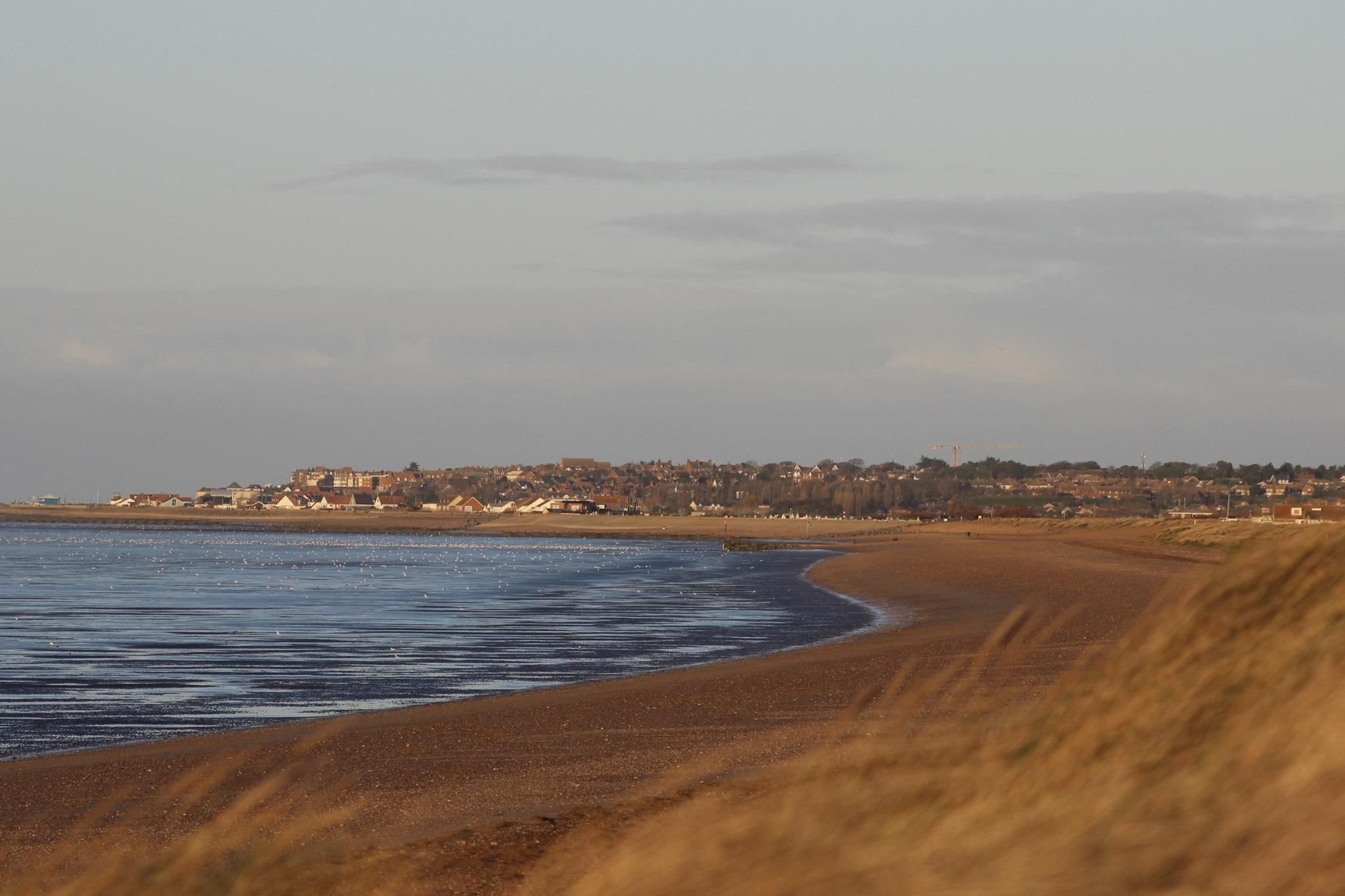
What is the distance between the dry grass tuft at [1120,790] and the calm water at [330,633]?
11094mm

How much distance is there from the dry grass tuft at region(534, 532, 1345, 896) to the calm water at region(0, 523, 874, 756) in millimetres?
11094

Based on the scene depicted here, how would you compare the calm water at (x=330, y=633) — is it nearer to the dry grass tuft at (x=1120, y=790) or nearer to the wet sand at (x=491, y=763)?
the wet sand at (x=491, y=763)

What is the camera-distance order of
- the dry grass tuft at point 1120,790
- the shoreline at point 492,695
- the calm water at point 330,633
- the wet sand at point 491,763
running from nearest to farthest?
the dry grass tuft at point 1120,790 → the wet sand at point 491,763 → the shoreline at point 492,695 → the calm water at point 330,633

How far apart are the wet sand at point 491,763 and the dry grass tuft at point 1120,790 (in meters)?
0.72

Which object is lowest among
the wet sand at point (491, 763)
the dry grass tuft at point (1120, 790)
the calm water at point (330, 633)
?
the calm water at point (330, 633)

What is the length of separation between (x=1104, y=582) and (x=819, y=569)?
21349 millimetres

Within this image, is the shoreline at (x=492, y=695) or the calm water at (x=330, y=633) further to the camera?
the calm water at (x=330, y=633)

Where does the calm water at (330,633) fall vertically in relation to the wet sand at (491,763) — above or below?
below

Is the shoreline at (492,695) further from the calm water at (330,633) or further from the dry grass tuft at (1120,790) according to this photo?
the dry grass tuft at (1120,790)

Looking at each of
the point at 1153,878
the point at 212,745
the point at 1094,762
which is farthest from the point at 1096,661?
the point at 212,745

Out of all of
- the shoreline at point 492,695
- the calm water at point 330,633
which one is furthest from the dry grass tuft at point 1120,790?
the calm water at point 330,633

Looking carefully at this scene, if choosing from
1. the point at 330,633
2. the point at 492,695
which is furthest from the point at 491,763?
the point at 330,633

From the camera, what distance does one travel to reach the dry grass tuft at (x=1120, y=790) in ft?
9.63

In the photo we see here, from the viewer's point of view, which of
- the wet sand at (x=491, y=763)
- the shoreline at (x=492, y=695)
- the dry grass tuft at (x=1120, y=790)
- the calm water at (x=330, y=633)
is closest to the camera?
the dry grass tuft at (x=1120, y=790)
